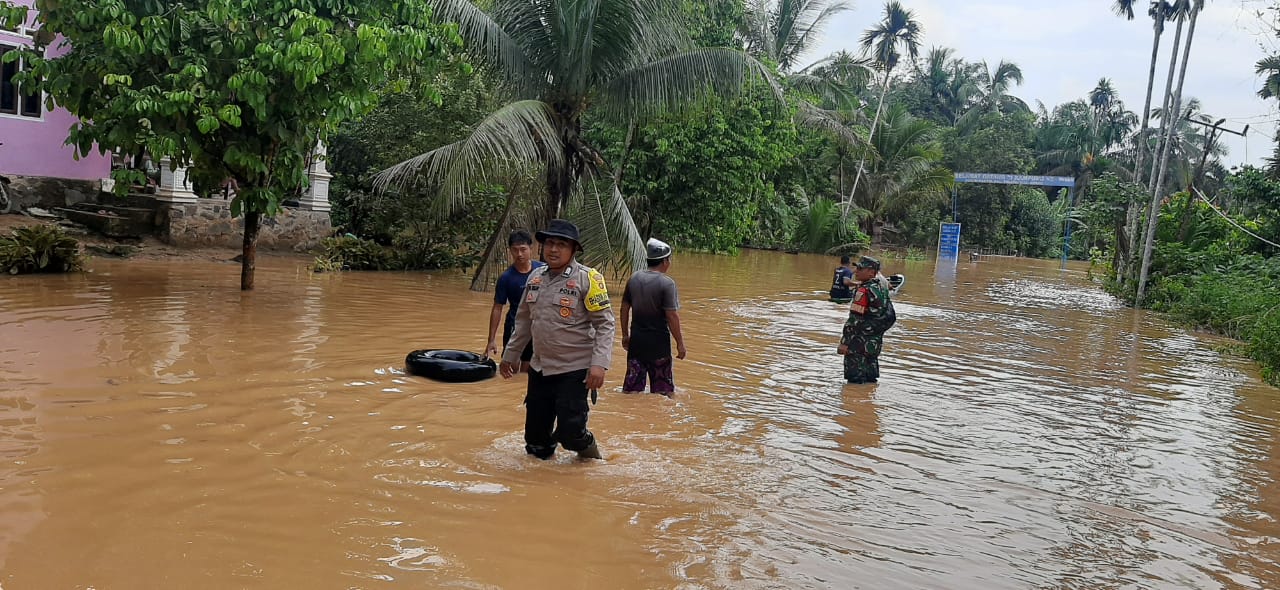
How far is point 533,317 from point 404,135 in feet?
45.9

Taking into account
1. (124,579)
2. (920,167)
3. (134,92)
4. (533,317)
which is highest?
(920,167)

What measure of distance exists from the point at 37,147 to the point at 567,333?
17.5m

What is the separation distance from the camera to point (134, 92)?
11.4 metres

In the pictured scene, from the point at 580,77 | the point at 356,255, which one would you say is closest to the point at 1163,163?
the point at 580,77

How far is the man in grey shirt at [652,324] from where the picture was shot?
307 inches

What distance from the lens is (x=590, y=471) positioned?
5984 mm

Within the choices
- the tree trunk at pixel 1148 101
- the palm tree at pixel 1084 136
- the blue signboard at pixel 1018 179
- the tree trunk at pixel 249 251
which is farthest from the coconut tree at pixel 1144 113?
the palm tree at pixel 1084 136

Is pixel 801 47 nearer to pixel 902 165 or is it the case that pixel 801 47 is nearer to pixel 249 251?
pixel 902 165

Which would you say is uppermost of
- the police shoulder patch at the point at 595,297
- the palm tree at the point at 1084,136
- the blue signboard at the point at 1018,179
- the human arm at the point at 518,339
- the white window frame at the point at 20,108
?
the palm tree at the point at 1084,136

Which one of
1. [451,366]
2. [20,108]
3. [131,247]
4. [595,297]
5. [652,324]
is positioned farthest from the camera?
[20,108]

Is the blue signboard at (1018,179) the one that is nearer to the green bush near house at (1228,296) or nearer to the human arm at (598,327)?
the green bush near house at (1228,296)

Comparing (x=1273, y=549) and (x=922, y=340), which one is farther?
(x=922, y=340)

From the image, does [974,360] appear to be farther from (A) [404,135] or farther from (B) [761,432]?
(A) [404,135]

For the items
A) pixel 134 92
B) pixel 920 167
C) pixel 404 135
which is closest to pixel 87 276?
pixel 134 92
